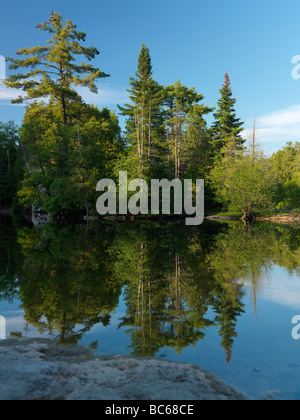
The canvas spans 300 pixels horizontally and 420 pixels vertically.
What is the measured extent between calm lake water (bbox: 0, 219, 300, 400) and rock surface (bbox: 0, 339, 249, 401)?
53 centimetres

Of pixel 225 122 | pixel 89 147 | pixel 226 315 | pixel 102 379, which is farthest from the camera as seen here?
pixel 225 122

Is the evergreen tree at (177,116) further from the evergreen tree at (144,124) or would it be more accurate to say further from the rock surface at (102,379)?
the rock surface at (102,379)

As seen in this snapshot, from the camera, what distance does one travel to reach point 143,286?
26.9 feet

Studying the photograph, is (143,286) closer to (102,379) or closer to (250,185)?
(102,379)

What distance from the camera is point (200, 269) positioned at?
9.96 m

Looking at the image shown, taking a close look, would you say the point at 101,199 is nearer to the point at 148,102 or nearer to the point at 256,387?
the point at 148,102

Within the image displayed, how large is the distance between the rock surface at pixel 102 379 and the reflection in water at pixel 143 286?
2.75 ft

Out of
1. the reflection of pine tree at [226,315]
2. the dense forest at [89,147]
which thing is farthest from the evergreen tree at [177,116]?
the reflection of pine tree at [226,315]

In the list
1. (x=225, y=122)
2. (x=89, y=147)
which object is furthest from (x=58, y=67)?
(x=225, y=122)

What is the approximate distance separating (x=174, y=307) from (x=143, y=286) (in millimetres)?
1741

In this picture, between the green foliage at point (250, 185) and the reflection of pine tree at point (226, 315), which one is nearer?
the reflection of pine tree at point (226, 315)

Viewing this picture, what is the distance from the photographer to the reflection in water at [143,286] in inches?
217

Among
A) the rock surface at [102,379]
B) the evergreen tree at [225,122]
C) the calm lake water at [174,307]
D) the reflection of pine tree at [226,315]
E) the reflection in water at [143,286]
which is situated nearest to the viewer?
the rock surface at [102,379]
